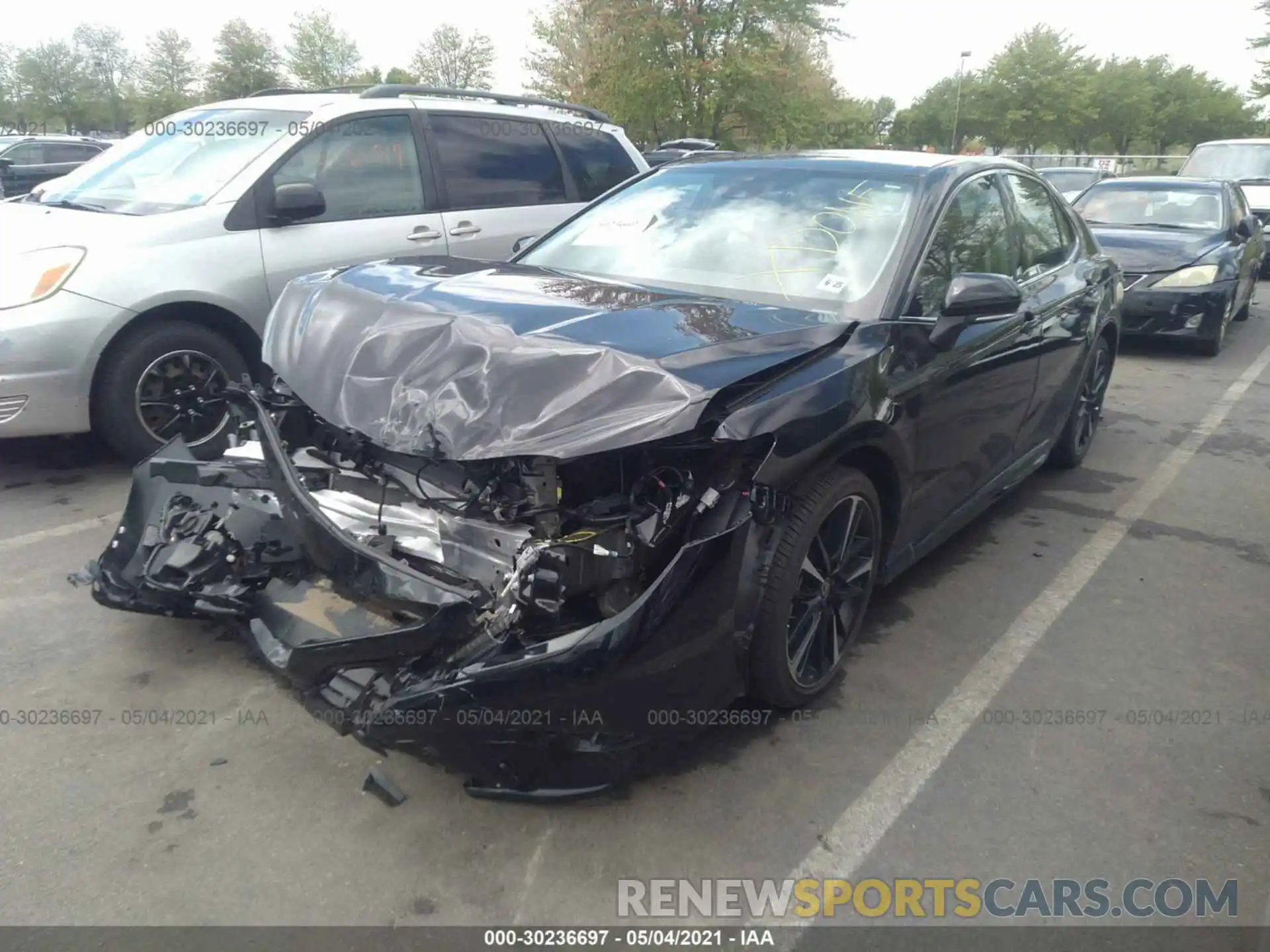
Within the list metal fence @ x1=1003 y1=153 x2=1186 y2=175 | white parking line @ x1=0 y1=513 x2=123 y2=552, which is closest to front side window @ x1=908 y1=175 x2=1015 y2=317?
white parking line @ x1=0 y1=513 x2=123 y2=552

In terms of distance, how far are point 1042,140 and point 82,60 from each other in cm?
5550

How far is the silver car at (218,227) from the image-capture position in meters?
4.46

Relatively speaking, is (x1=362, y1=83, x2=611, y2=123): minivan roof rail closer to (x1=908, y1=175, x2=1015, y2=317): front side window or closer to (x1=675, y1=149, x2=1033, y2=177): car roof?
(x1=675, y1=149, x2=1033, y2=177): car roof

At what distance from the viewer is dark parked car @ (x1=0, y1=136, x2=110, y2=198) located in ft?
55.2

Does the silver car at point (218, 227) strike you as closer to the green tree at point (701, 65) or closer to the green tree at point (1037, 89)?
the green tree at point (701, 65)

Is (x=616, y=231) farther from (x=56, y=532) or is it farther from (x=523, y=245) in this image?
(x=56, y=532)

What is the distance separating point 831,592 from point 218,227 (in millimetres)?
3862

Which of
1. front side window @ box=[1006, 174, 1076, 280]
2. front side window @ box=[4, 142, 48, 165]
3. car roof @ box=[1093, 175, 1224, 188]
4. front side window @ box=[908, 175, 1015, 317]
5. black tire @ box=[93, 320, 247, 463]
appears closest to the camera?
front side window @ box=[908, 175, 1015, 317]

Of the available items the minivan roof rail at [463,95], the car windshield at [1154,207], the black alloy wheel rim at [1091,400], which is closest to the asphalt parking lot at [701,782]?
the black alloy wheel rim at [1091,400]

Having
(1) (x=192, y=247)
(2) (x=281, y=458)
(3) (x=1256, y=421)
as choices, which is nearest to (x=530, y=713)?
(2) (x=281, y=458)

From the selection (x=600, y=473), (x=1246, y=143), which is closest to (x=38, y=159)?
(x=600, y=473)

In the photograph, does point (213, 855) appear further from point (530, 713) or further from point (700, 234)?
point (700, 234)

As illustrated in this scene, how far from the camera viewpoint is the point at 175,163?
5414mm

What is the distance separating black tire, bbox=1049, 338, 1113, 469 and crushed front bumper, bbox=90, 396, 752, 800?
357 centimetres
